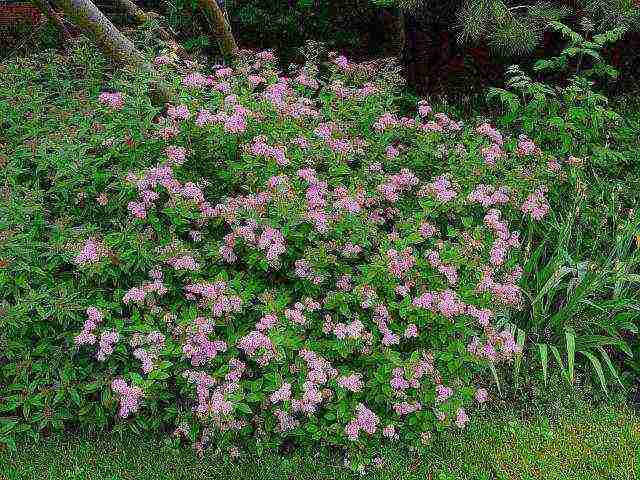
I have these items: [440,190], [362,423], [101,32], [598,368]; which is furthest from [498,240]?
[101,32]

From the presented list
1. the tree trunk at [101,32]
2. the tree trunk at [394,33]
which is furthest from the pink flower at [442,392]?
the tree trunk at [394,33]

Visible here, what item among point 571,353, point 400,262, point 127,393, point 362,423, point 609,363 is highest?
point 400,262

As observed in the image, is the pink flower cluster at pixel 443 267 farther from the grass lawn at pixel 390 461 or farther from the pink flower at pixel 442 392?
the grass lawn at pixel 390 461

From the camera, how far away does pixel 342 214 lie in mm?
2908

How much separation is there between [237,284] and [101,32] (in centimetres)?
166

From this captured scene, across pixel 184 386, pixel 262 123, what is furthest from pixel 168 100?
pixel 184 386

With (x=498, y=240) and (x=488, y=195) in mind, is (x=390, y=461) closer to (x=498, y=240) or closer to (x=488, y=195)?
(x=498, y=240)

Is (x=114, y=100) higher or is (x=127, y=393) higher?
(x=114, y=100)

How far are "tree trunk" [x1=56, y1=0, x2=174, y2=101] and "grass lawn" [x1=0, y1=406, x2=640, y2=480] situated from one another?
1821mm

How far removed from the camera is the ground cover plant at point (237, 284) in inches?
109

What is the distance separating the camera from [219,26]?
4637mm

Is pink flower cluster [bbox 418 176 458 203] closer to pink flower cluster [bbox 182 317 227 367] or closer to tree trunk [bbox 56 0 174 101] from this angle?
pink flower cluster [bbox 182 317 227 367]

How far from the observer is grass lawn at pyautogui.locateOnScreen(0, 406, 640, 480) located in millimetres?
2920

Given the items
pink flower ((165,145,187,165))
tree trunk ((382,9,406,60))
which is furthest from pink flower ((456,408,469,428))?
tree trunk ((382,9,406,60))
